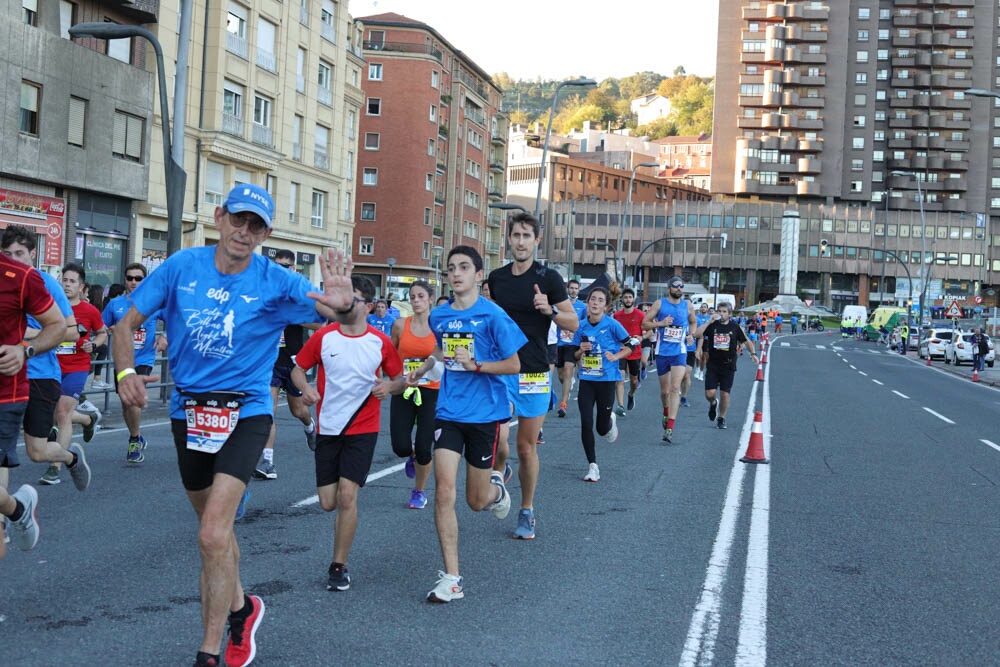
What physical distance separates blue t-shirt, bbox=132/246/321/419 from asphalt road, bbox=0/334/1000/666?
1.15m

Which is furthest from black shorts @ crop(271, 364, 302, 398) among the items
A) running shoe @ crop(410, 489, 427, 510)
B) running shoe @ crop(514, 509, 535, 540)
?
running shoe @ crop(514, 509, 535, 540)

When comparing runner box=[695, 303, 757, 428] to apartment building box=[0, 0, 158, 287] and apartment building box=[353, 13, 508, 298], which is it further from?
apartment building box=[353, 13, 508, 298]

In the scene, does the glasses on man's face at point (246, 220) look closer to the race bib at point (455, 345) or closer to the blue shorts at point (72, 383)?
the race bib at point (455, 345)

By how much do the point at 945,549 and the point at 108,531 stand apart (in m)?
5.55

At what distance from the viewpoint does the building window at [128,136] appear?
29.7 meters

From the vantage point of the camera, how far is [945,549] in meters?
7.26

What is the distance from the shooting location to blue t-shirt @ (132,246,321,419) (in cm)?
436

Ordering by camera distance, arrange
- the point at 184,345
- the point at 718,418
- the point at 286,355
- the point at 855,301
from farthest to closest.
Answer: the point at 855,301 < the point at 718,418 < the point at 286,355 < the point at 184,345

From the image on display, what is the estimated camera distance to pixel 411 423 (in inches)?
323

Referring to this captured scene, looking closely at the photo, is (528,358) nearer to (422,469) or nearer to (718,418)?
(422,469)

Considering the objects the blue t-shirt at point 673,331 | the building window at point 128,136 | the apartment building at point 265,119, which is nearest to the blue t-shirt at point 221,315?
the blue t-shirt at point 673,331

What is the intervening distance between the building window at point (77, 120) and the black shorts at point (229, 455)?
2559cm

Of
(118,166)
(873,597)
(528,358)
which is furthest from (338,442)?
(118,166)

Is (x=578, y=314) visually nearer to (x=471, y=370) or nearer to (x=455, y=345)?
(x=455, y=345)
